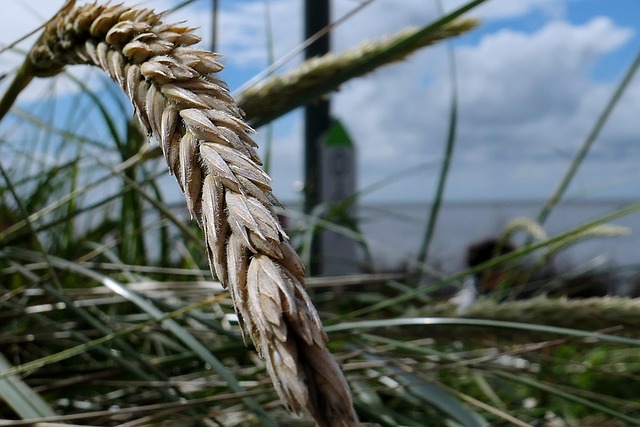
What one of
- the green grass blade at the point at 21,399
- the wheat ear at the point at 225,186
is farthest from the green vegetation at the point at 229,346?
the wheat ear at the point at 225,186

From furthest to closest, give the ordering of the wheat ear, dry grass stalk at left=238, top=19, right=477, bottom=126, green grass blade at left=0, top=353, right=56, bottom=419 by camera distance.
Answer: dry grass stalk at left=238, top=19, right=477, bottom=126
green grass blade at left=0, top=353, right=56, bottom=419
the wheat ear

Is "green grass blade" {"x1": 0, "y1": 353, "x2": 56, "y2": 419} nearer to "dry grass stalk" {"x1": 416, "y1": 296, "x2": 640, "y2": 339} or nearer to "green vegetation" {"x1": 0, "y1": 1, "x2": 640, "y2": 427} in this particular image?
"green vegetation" {"x1": 0, "y1": 1, "x2": 640, "y2": 427}

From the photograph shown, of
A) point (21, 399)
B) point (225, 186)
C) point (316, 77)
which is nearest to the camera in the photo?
point (225, 186)

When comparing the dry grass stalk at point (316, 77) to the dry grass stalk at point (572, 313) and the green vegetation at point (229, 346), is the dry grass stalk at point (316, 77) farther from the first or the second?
the dry grass stalk at point (572, 313)

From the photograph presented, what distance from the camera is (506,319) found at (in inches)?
29.0

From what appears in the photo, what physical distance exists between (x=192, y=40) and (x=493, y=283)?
142 cm

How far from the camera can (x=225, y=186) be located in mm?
295

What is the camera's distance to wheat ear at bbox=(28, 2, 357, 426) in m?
0.24

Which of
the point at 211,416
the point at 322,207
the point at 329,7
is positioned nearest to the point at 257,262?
the point at 211,416

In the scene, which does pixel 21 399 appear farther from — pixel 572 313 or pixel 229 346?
pixel 572 313

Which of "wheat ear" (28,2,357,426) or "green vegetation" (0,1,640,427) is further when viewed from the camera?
"green vegetation" (0,1,640,427)

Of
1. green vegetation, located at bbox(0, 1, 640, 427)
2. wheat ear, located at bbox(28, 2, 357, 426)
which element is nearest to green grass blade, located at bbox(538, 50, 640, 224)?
green vegetation, located at bbox(0, 1, 640, 427)

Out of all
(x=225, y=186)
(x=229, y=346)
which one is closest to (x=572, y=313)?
(x=229, y=346)

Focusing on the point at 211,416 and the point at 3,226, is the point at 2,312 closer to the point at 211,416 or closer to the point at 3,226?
the point at 211,416
